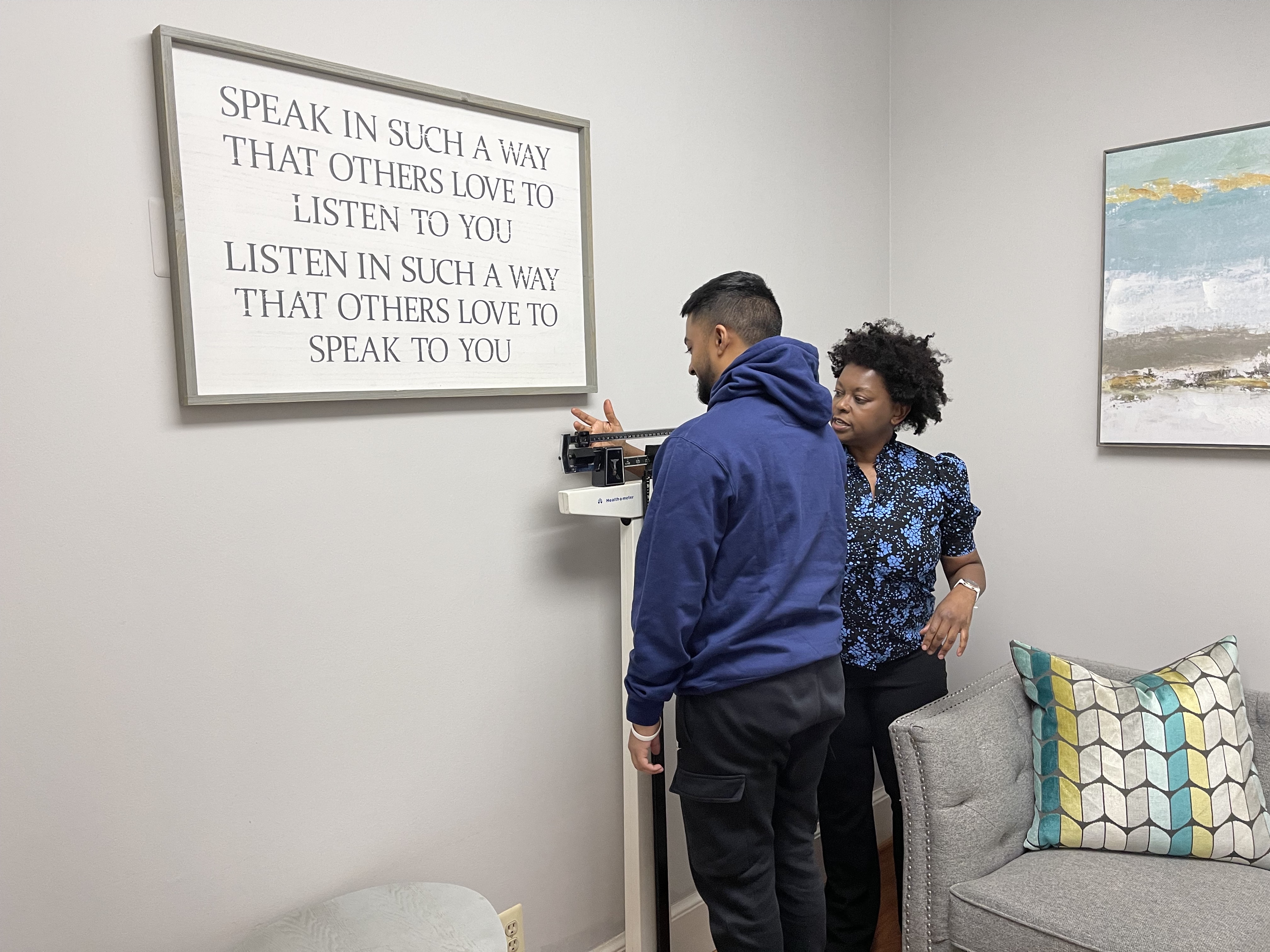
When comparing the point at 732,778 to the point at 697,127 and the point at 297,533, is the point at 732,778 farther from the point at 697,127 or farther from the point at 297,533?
the point at 697,127

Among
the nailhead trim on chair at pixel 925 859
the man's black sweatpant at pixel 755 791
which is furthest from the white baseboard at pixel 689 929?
the man's black sweatpant at pixel 755 791

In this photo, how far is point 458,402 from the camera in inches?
67.4

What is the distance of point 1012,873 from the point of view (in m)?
1.75

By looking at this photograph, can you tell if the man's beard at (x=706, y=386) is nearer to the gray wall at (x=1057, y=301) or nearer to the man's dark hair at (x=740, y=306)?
the man's dark hair at (x=740, y=306)

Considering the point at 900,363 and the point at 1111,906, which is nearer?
the point at 1111,906

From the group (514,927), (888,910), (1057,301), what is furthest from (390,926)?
(1057,301)

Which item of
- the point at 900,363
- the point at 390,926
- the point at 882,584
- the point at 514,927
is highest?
the point at 900,363

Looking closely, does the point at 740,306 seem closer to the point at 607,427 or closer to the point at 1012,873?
the point at 607,427

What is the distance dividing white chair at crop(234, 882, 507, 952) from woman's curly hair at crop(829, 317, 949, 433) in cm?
131

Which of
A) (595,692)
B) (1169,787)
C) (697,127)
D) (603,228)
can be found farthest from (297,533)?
(1169,787)

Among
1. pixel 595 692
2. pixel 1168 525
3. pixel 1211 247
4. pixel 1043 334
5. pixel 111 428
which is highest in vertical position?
pixel 1211 247

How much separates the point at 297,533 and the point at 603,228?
2.99ft

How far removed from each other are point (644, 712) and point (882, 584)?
0.66m

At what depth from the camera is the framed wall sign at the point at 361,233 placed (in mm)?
1376
